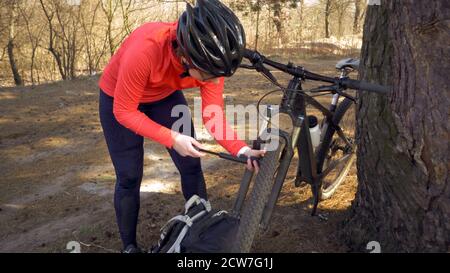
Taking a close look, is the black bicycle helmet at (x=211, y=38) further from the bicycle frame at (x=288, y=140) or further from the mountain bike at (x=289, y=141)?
the bicycle frame at (x=288, y=140)

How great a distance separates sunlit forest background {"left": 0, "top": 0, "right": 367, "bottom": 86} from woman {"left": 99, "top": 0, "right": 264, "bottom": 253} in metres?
10.2

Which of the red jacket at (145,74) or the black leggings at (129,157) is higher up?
the red jacket at (145,74)

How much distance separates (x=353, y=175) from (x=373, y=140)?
53.4 inches

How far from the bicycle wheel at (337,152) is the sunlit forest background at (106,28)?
9.18 meters

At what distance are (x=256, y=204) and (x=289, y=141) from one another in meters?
0.40

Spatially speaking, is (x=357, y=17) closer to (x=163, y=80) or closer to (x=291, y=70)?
(x=291, y=70)

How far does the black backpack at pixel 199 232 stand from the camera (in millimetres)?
2189

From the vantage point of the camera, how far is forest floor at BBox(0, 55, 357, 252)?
304 cm

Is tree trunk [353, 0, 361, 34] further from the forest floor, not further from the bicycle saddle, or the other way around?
the bicycle saddle

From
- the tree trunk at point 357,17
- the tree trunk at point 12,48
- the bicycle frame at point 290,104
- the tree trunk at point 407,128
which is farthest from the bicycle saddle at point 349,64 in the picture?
the tree trunk at point 357,17

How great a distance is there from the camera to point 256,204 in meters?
2.01

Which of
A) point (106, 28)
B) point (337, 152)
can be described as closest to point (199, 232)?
point (337, 152)

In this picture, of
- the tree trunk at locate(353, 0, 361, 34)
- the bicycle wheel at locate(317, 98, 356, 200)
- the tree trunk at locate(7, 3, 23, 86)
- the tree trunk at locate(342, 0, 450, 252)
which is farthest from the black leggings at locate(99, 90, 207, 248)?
the tree trunk at locate(353, 0, 361, 34)
